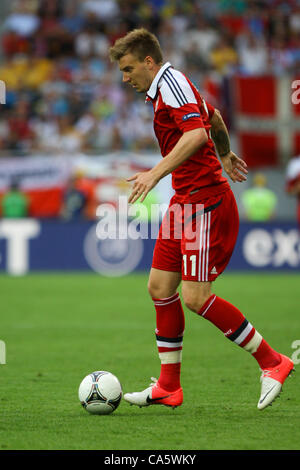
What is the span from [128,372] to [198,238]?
199cm

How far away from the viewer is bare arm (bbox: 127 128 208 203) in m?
4.79

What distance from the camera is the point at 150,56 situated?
5.19m

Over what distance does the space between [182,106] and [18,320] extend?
228 inches

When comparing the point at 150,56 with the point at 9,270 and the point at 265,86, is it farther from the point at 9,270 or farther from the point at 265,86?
the point at 265,86

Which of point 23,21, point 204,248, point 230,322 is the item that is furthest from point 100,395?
point 23,21

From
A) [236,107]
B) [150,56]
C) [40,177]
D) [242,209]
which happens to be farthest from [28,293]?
[150,56]

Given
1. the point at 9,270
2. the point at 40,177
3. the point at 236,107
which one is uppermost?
the point at 236,107

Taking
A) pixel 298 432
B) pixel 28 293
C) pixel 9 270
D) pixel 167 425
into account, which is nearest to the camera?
pixel 298 432

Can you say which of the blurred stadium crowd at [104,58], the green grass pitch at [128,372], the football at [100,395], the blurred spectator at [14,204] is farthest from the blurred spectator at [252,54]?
the football at [100,395]

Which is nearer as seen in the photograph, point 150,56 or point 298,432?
point 298,432

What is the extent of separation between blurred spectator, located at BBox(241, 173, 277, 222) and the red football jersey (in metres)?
12.0

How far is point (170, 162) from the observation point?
16.0 feet

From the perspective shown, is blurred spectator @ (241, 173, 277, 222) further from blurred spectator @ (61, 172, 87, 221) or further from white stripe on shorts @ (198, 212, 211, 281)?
white stripe on shorts @ (198, 212, 211, 281)

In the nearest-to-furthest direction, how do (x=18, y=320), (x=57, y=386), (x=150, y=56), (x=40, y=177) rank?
(x=150, y=56) < (x=57, y=386) < (x=18, y=320) < (x=40, y=177)
